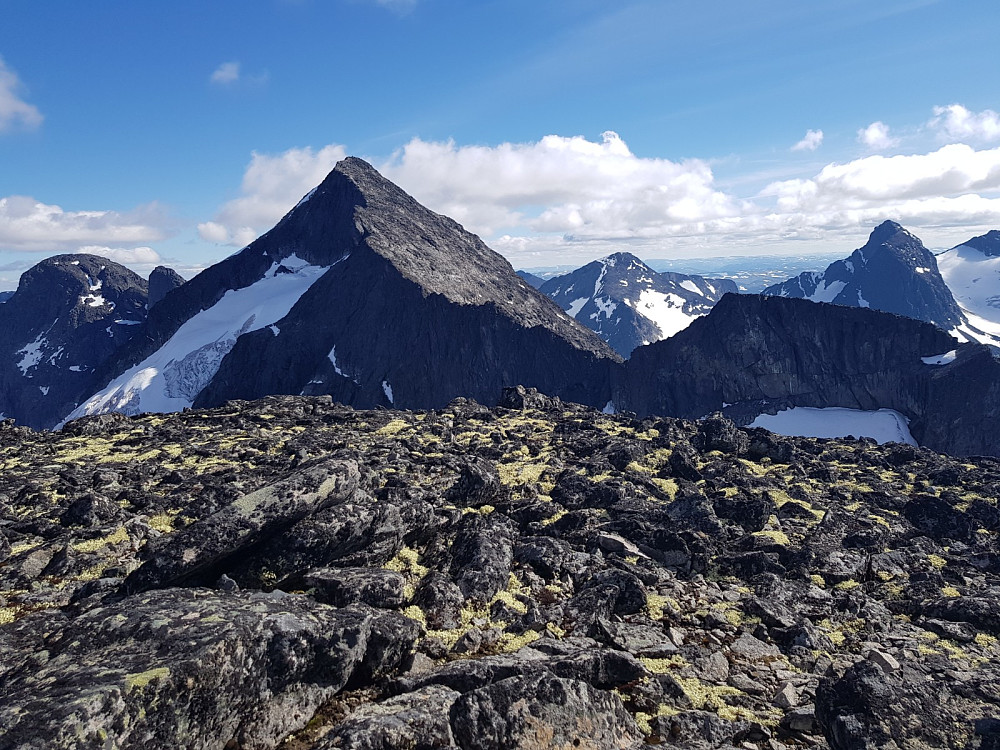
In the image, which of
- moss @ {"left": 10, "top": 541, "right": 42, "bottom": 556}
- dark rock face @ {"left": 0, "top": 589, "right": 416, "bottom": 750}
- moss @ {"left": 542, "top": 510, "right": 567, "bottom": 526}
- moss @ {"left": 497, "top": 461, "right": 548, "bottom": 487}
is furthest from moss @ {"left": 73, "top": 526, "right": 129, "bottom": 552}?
moss @ {"left": 497, "top": 461, "right": 548, "bottom": 487}

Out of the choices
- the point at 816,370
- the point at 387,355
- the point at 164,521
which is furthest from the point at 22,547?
Result: the point at 816,370

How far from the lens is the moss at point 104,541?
63.8 ft

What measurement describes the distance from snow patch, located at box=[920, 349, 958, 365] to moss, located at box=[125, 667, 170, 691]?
168 meters

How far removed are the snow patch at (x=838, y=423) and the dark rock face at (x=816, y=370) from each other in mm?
2335

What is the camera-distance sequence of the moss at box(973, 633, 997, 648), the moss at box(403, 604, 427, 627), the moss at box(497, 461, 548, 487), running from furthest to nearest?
the moss at box(497, 461, 548, 487)
the moss at box(973, 633, 997, 648)
the moss at box(403, 604, 427, 627)

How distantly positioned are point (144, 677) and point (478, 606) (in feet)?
31.4

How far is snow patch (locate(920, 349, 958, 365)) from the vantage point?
13288 cm

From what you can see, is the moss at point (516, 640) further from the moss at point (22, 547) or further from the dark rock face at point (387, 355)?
the dark rock face at point (387, 355)

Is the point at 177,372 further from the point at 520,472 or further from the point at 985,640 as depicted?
the point at 985,640

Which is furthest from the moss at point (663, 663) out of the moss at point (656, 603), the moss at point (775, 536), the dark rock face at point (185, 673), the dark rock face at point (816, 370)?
the dark rock face at point (816, 370)

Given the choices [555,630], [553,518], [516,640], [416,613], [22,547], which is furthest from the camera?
[553,518]

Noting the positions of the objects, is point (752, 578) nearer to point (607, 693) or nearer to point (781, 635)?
Result: point (781, 635)

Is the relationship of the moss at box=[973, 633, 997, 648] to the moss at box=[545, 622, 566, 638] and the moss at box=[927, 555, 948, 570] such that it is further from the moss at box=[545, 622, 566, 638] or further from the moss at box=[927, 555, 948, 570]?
the moss at box=[545, 622, 566, 638]

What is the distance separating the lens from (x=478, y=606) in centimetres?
1678
